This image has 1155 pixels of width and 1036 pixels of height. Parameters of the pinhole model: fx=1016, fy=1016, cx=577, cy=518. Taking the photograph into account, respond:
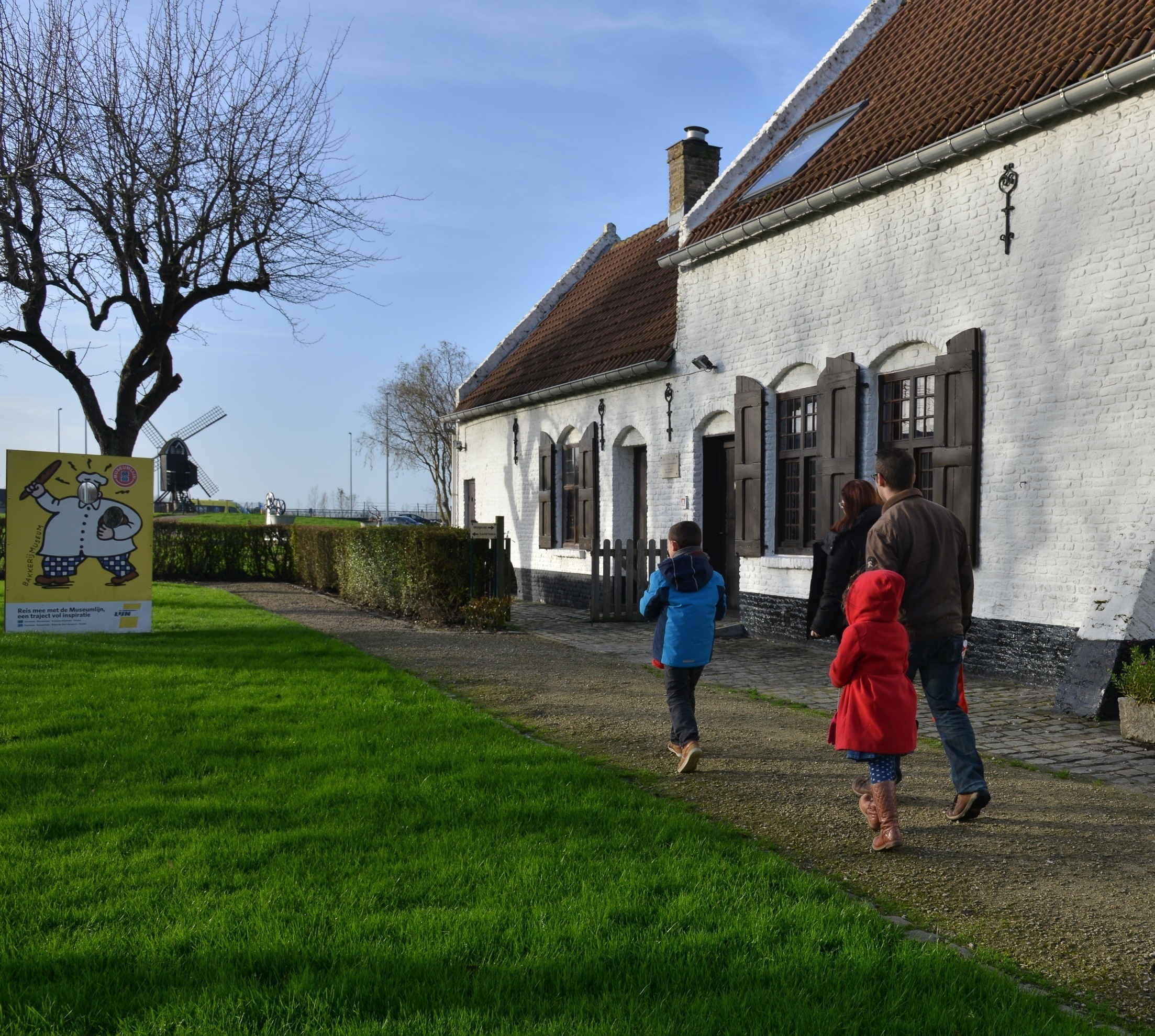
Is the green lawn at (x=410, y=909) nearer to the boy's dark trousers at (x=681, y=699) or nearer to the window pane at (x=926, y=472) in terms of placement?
the boy's dark trousers at (x=681, y=699)

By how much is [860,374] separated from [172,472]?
55.8 m

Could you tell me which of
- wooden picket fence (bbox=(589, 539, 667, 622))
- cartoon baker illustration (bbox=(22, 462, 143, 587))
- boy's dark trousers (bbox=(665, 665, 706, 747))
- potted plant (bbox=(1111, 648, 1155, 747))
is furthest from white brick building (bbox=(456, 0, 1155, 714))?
cartoon baker illustration (bbox=(22, 462, 143, 587))

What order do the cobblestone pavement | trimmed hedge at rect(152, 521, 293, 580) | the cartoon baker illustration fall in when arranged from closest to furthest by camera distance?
1. the cobblestone pavement
2. the cartoon baker illustration
3. trimmed hedge at rect(152, 521, 293, 580)

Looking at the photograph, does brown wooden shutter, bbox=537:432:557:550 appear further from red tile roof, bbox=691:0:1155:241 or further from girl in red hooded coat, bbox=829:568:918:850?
girl in red hooded coat, bbox=829:568:918:850

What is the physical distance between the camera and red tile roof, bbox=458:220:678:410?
16406mm

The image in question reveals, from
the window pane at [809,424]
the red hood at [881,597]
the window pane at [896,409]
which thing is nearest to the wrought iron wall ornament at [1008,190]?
the window pane at [896,409]

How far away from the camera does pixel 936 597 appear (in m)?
4.91

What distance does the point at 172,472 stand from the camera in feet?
197

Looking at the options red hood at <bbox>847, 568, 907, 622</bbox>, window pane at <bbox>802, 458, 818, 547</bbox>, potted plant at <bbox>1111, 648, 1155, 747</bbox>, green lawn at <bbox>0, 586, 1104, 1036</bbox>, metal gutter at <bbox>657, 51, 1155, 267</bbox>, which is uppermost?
metal gutter at <bbox>657, 51, 1155, 267</bbox>

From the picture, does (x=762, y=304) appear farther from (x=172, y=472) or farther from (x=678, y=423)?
(x=172, y=472)

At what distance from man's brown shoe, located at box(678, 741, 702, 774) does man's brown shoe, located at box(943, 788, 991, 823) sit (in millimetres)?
1455

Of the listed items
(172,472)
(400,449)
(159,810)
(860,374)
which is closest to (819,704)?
(860,374)

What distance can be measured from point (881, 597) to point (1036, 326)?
5871mm

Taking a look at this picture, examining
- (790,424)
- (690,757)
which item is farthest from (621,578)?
(690,757)
